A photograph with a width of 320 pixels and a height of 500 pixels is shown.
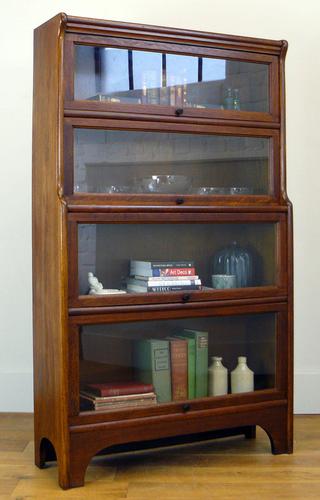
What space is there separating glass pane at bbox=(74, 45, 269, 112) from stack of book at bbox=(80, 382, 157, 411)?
3.13 feet

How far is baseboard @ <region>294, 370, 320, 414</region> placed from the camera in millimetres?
3555

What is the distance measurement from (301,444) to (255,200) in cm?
95

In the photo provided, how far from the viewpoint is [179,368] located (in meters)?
2.83

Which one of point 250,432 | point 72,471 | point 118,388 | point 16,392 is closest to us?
point 72,471

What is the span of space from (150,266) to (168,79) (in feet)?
2.14

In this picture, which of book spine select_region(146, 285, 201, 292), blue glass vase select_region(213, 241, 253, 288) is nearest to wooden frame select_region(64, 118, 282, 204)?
blue glass vase select_region(213, 241, 253, 288)

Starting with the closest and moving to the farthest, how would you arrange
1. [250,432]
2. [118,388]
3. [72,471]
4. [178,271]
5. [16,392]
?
1. [72,471]
2. [118,388]
3. [178,271]
4. [250,432]
5. [16,392]

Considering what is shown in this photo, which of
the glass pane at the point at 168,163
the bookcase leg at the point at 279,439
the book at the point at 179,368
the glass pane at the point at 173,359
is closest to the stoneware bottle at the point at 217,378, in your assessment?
the glass pane at the point at 173,359

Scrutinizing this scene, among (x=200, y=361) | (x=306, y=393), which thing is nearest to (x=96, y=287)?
(x=200, y=361)

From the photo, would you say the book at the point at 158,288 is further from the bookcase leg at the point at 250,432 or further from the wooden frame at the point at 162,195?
the bookcase leg at the point at 250,432

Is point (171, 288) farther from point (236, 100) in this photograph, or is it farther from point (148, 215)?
point (236, 100)

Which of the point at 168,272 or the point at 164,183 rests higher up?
the point at 164,183

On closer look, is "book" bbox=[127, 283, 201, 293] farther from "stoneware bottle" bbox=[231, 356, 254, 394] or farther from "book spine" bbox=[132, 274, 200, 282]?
"stoneware bottle" bbox=[231, 356, 254, 394]

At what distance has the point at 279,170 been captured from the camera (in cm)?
296
